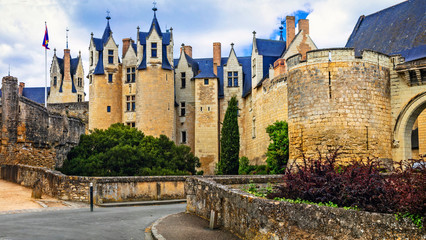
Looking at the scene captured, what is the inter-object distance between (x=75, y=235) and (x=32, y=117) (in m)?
17.8

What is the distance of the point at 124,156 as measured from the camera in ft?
99.7

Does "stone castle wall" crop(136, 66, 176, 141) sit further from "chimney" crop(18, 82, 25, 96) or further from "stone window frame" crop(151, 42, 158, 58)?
"chimney" crop(18, 82, 25, 96)

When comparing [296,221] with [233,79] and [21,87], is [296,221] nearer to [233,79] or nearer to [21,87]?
[233,79]

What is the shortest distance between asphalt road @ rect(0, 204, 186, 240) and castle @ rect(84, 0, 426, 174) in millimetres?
10042

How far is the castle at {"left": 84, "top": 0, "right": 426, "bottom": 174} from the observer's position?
21750 mm

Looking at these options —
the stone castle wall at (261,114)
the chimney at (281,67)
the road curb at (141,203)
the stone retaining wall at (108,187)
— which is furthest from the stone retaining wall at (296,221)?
the chimney at (281,67)

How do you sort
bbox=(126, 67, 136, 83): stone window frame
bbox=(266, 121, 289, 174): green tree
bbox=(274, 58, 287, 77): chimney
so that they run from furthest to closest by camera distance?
bbox=(126, 67, 136, 83): stone window frame → bbox=(274, 58, 287, 77): chimney → bbox=(266, 121, 289, 174): green tree

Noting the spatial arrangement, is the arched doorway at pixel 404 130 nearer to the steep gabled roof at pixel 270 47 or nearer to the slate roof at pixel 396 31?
the slate roof at pixel 396 31

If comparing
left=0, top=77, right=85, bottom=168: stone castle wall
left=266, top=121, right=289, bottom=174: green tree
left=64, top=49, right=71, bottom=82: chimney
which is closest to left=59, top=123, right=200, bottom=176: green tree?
left=0, top=77, right=85, bottom=168: stone castle wall

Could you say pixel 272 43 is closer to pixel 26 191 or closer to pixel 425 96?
pixel 425 96

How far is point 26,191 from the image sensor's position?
64.6ft

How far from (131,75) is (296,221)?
40.1 meters

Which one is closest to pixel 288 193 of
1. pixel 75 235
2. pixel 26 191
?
pixel 75 235

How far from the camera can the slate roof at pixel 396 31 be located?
23.7 meters
